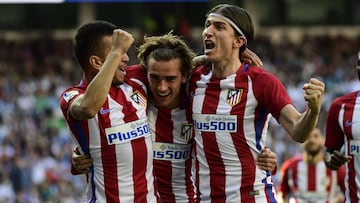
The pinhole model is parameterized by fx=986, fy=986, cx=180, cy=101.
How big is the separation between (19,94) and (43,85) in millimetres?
730

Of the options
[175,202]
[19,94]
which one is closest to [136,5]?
[19,94]

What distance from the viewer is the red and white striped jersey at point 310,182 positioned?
10977mm

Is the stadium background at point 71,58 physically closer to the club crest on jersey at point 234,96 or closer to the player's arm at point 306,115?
the club crest on jersey at point 234,96

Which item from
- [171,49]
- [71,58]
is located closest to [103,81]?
[171,49]

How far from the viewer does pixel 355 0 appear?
87.4 ft

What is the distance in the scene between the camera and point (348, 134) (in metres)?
7.14

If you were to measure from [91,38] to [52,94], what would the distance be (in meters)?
15.9

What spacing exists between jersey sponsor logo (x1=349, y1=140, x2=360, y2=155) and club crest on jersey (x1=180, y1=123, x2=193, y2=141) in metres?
1.24

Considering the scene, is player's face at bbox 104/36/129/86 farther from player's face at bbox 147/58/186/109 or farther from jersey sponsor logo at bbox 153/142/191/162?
jersey sponsor logo at bbox 153/142/191/162

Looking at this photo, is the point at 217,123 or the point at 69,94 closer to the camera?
the point at 69,94

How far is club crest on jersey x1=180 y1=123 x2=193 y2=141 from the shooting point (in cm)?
664

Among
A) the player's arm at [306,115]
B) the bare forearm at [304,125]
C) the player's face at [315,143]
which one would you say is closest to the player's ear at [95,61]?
the player's arm at [306,115]

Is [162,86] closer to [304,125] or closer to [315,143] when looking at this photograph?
[304,125]

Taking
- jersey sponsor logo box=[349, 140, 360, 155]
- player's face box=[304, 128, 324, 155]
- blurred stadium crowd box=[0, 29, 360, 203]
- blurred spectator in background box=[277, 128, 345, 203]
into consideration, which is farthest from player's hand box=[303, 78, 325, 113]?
blurred stadium crowd box=[0, 29, 360, 203]
